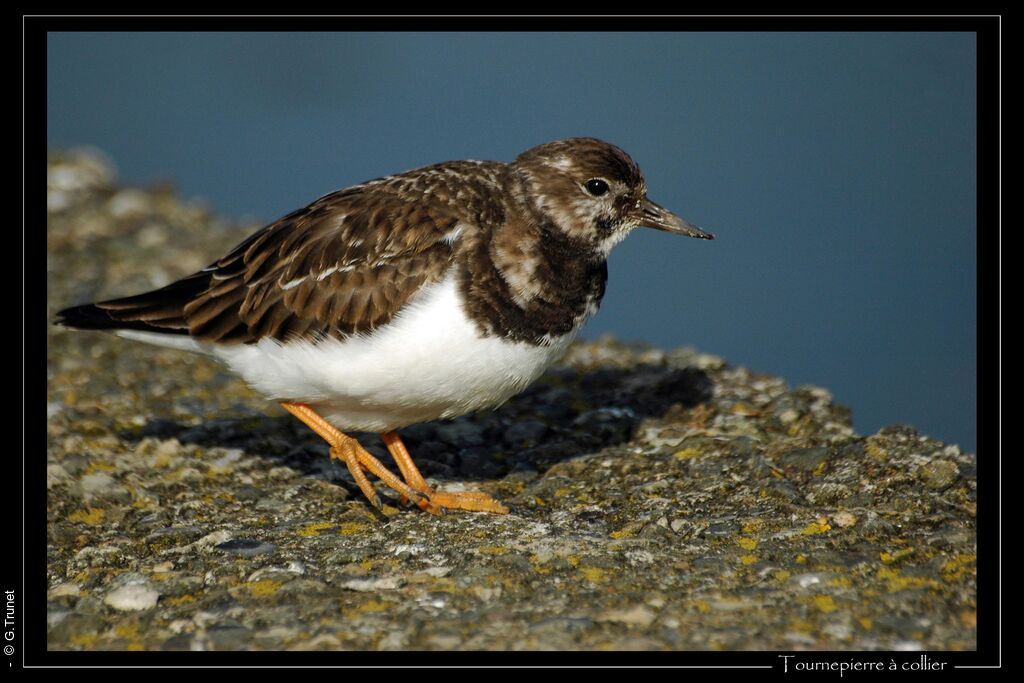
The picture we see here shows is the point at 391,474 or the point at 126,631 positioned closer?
the point at 126,631

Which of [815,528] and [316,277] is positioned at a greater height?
[316,277]

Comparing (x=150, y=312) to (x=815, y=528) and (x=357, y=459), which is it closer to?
(x=357, y=459)

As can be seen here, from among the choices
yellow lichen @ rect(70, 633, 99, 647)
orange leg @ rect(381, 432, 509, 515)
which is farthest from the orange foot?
yellow lichen @ rect(70, 633, 99, 647)

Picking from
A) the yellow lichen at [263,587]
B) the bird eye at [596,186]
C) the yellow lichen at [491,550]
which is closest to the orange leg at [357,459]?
the yellow lichen at [491,550]

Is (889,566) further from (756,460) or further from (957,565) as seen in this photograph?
(756,460)

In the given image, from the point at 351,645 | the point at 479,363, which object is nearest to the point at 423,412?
the point at 479,363

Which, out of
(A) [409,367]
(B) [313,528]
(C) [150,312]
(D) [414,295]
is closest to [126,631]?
(B) [313,528]

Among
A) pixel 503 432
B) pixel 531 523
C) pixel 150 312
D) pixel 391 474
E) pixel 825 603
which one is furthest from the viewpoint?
pixel 503 432

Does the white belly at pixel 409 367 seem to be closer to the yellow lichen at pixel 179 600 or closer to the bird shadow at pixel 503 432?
the bird shadow at pixel 503 432
